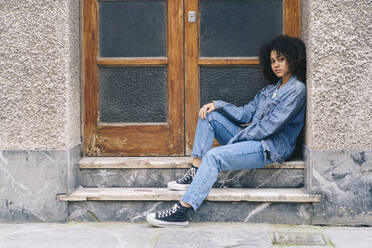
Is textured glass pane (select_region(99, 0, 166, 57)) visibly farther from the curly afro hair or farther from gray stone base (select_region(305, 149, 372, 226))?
gray stone base (select_region(305, 149, 372, 226))

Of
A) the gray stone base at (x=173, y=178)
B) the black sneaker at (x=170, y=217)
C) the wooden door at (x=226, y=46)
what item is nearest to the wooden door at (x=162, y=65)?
the wooden door at (x=226, y=46)

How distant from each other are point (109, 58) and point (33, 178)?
1.12 meters

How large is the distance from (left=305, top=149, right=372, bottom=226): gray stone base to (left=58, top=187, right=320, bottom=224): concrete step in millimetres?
91

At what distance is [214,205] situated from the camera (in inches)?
137

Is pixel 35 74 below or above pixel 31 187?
above

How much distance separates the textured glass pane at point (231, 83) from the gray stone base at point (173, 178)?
63 centimetres

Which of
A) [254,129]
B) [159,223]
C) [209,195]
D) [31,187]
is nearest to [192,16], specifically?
[254,129]

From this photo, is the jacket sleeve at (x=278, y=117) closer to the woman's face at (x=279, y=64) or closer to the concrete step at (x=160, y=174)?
the woman's face at (x=279, y=64)

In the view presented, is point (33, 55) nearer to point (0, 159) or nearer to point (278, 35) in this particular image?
point (0, 159)

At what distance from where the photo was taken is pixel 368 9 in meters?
3.33

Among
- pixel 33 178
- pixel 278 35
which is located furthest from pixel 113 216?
pixel 278 35

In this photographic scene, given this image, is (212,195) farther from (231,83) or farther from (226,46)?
(226,46)

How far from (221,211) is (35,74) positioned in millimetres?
1666

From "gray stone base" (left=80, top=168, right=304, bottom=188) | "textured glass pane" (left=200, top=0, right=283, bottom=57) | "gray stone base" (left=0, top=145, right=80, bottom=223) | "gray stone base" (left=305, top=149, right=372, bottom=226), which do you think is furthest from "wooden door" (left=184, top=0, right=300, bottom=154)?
"gray stone base" (left=0, top=145, right=80, bottom=223)
